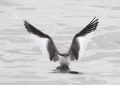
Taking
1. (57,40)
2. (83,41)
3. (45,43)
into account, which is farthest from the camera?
(57,40)

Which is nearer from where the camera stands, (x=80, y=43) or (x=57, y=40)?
(x=80, y=43)

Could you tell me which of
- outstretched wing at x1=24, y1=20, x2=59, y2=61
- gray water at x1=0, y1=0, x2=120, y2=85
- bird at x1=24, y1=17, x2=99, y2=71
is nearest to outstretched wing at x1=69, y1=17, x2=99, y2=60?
bird at x1=24, y1=17, x2=99, y2=71

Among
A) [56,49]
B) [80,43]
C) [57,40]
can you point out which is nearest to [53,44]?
[56,49]

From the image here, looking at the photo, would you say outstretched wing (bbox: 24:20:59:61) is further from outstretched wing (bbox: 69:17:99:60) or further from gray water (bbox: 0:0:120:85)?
gray water (bbox: 0:0:120:85)

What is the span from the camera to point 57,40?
15.4 meters

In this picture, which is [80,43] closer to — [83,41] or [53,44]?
[83,41]

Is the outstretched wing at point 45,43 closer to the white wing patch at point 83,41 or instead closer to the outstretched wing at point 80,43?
the outstretched wing at point 80,43

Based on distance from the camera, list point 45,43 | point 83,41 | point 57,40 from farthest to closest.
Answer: point 57,40, point 83,41, point 45,43

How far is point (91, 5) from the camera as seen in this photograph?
20406 millimetres

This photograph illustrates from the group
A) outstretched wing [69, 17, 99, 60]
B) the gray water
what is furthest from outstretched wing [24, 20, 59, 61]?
the gray water

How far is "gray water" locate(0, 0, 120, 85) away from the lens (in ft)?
39.2

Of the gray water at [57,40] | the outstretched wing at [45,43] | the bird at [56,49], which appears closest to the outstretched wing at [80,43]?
the bird at [56,49]

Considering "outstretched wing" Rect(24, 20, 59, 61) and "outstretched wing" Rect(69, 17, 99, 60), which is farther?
"outstretched wing" Rect(69, 17, 99, 60)

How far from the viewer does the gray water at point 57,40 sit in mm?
11953
